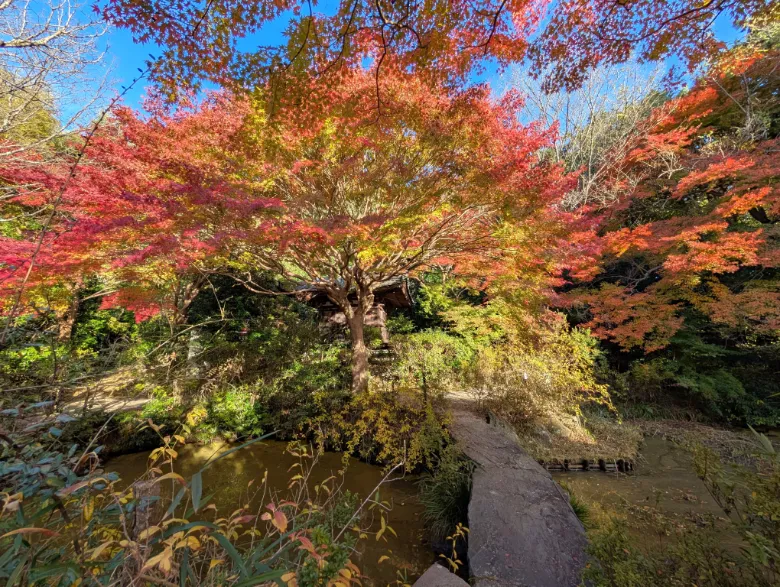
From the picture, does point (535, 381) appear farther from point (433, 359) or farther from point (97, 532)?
point (97, 532)

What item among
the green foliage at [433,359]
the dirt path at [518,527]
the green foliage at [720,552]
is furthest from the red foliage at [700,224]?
the green foliage at [720,552]

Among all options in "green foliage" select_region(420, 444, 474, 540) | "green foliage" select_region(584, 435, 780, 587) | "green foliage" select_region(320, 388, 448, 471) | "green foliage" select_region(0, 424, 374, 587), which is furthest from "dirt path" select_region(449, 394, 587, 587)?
"green foliage" select_region(0, 424, 374, 587)

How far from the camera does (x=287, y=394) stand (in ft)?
21.1

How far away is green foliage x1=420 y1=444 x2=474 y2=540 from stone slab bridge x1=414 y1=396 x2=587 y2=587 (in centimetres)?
16

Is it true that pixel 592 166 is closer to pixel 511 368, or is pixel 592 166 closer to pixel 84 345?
pixel 511 368

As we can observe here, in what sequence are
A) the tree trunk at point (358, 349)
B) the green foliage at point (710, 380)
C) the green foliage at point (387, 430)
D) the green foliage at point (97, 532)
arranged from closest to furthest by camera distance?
the green foliage at point (97, 532) < the green foliage at point (387, 430) < the tree trunk at point (358, 349) < the green foliage at point (710, 380)

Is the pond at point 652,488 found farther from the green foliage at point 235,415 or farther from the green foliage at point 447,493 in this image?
the green foliage at point 235,415

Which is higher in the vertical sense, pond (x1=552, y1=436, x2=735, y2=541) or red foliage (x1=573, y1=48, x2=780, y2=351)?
red foliage (x1=573, y1=48, x2=780, y2=351)

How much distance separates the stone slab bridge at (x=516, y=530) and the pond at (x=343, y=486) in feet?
2.29

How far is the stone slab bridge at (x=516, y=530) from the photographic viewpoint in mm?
2465

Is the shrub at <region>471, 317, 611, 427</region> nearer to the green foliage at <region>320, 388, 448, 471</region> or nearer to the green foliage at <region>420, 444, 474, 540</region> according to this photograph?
the green foliage at <region>320, 388, 448, 471</region>

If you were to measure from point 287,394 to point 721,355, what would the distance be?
11.3 meters

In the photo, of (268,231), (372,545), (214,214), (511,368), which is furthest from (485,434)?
(214,214)

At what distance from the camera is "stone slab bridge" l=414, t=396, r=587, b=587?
246 centimetres
